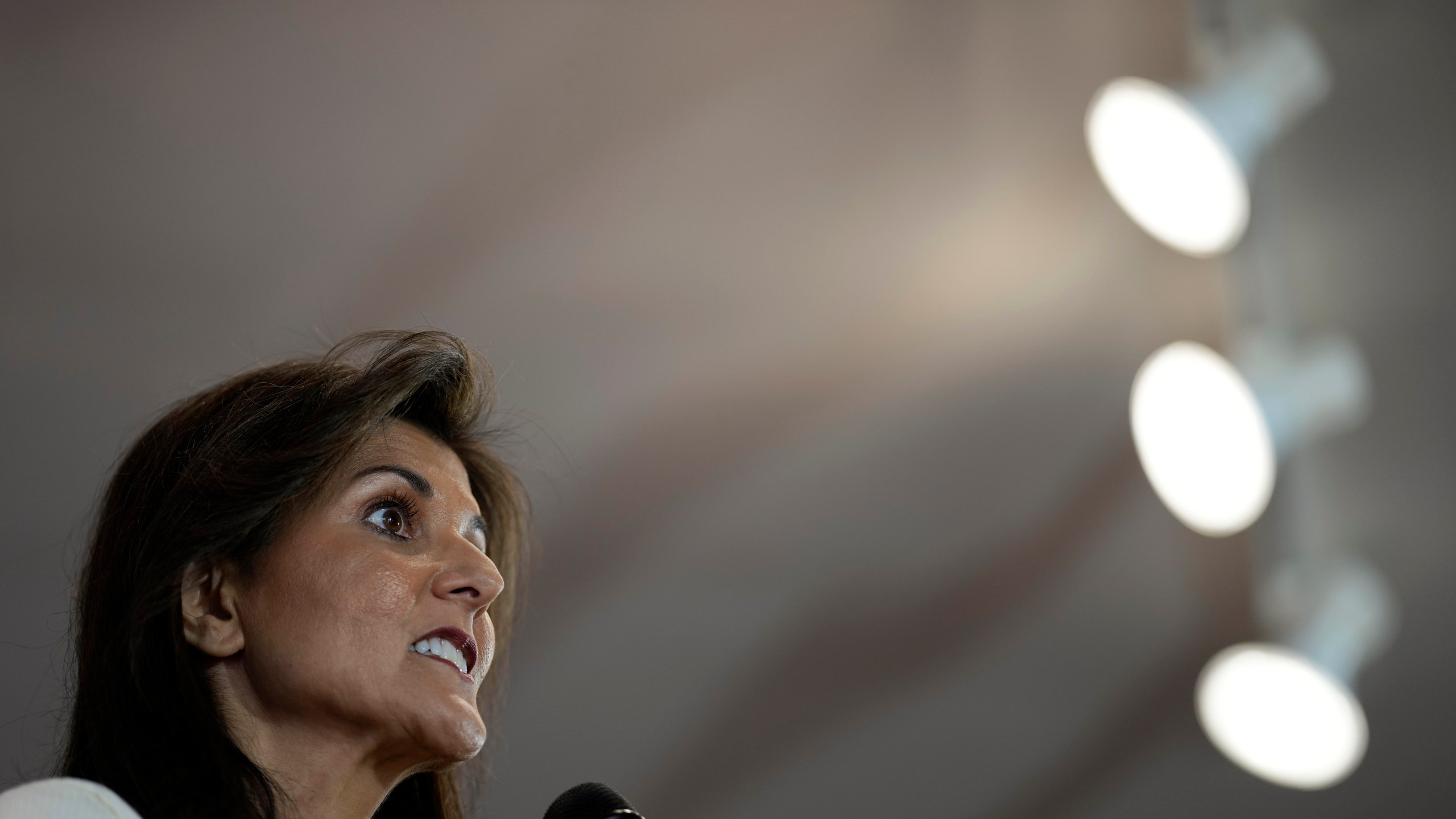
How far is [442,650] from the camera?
1430 millimetres

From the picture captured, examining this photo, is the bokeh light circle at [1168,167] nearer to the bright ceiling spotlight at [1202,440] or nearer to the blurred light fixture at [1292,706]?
the bright ceiling spotlight at [1202,440]

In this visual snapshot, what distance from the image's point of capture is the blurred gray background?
2219 mm

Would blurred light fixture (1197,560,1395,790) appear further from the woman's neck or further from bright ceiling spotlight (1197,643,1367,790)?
the woman's neck

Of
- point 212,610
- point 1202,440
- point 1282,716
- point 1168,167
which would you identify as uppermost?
point 1168,167

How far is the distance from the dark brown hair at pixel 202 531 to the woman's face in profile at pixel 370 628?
1.8 inches

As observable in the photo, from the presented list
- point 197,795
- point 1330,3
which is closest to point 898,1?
point 1330,3

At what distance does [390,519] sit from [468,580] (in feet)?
0.42

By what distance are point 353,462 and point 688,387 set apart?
120cm

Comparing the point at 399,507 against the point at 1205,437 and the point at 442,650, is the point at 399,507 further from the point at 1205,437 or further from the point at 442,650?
the point at 1205,437

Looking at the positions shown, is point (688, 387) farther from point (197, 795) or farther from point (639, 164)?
point (197, 795)

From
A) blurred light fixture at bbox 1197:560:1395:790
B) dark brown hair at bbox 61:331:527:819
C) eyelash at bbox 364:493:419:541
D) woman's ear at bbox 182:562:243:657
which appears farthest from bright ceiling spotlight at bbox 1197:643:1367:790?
woman's ear at bbox 182:562:243:657

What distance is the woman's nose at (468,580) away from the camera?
144cm

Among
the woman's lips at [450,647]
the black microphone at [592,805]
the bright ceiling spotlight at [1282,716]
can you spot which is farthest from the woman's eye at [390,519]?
the bright ceiling spotlight at [1282,716]

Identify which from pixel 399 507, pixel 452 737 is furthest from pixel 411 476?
pixel 452 737
